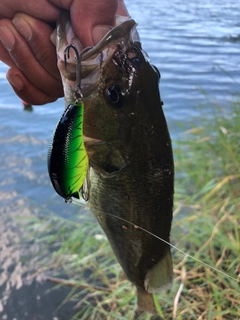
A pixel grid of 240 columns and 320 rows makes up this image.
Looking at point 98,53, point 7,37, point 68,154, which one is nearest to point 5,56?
point 7,37

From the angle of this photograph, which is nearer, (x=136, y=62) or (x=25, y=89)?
(x=136, y=62)

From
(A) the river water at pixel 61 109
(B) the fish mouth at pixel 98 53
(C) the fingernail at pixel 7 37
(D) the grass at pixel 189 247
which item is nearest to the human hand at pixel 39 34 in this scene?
(C) the fingernail at pixel 7 37

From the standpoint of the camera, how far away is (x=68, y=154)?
37.8 inches

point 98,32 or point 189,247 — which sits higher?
point 98,32

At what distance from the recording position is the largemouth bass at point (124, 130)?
1.12 metres

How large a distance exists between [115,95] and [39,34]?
0.40 metres

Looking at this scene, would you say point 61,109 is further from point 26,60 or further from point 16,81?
point 26,60

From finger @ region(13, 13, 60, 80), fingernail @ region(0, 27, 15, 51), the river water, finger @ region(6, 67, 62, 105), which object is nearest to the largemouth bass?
finger @ region(13, 13, 60, 80)

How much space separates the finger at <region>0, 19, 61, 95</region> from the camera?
4.59ft

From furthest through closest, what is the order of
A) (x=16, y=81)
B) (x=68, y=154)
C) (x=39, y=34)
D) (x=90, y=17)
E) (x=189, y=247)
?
(x=189, y=247), (x=16, y=81), (x=39, y=34), (x=90, y=17), (x=68, y=154)

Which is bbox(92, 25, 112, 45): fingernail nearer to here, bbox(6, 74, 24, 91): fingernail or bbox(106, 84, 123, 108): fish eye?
bbox(106, 84, 123, 108): fish eye

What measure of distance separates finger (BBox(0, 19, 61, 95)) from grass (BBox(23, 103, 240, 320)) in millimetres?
1567

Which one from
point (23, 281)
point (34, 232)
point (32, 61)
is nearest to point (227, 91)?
point (34, 232)

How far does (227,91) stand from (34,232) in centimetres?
464
